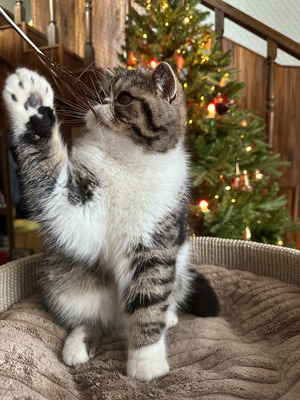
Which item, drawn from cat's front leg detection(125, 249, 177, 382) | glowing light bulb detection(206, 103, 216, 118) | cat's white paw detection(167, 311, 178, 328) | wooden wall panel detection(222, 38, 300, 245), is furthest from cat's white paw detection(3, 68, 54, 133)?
wooden wall panel detection(222, 38, 300, 245)

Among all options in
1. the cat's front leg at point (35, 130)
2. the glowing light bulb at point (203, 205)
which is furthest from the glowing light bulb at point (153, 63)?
the cat's front leg at point (35, 130)

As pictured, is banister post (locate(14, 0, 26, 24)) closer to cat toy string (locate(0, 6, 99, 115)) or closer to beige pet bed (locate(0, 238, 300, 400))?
cat toy string (locate(0, 6, 99, 115))

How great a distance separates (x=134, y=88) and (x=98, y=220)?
31 cm

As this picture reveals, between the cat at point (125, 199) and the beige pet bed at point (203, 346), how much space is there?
0.05m

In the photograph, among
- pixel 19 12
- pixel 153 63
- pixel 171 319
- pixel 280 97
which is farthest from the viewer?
pixel 280 97

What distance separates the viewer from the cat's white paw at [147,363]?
781mm

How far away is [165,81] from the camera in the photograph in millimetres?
820

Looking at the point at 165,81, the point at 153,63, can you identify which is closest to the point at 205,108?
the point at 153,63

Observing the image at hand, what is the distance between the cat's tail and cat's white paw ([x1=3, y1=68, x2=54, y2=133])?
673 millimetres

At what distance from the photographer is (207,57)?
1.63 metres

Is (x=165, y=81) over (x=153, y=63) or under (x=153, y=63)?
under

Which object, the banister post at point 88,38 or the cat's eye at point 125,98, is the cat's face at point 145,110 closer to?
the cat's eye at point 125,98

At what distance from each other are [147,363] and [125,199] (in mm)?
354

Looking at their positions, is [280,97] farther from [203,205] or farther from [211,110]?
[203,205]
